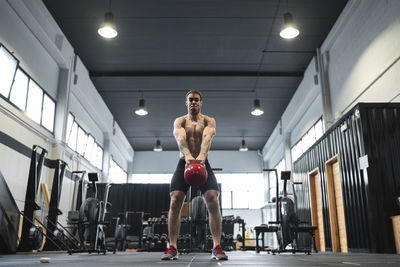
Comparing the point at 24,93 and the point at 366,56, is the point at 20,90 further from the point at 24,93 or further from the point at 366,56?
the point at 366,56

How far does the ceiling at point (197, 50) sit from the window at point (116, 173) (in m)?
2.07

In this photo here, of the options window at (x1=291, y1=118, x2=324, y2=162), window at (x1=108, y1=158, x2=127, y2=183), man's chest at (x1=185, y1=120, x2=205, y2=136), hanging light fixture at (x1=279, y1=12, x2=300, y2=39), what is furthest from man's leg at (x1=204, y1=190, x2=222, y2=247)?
window at (x1=108, y1=158, x2=127, y2=183)

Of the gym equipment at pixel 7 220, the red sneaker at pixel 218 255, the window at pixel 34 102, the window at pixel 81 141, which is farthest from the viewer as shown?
the window at pixel 81 141

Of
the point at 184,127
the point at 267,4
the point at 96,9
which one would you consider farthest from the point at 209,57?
the point at 184,127

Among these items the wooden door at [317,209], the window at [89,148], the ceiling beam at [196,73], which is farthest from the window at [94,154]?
the wooden door at [317,209]

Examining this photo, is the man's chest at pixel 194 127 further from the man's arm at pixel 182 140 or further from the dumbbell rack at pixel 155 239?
the dumbbell rack at pixel 155 239

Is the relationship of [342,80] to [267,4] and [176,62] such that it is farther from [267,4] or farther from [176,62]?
[176,62]

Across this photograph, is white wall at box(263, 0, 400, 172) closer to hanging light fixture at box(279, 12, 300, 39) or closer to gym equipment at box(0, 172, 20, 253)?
hanging light fixture at box(279, 12, 300, 39)

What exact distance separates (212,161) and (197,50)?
9267mm

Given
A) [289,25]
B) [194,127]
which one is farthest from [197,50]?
[194,127]

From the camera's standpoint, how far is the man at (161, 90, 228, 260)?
300cm

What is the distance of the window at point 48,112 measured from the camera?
7.52m

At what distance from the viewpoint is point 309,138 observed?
Result: 33.0 feet

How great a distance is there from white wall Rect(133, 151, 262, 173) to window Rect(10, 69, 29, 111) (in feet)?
35.3
